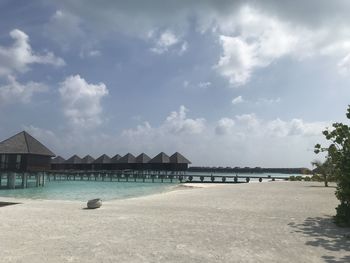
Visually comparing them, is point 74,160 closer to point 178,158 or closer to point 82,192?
point 178,158

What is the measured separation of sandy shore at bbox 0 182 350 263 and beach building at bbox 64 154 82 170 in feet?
204

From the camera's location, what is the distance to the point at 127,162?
68.5 meters

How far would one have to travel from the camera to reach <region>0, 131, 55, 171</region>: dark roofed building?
139 ft

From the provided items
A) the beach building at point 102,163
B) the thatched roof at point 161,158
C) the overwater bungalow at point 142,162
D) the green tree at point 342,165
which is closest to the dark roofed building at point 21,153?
the thatched roof at point 161,158

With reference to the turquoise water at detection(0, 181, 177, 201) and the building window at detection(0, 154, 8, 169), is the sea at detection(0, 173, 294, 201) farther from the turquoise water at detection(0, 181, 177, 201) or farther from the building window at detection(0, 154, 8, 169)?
the building window at detection(0, 154, 8, 169)

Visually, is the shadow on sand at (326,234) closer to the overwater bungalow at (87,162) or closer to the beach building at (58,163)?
the overwater bungalow at (87,162)

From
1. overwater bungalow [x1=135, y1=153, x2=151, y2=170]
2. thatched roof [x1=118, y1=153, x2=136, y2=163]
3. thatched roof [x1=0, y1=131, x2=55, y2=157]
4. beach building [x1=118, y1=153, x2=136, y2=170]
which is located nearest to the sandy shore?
thatched roof [x1=0, y1=131, x2=55, y2=157]

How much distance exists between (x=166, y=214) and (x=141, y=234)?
12.7ft

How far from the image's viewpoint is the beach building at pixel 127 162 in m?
68.5

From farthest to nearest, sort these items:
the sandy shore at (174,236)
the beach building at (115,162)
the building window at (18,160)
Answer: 1. the beach building at (115,162)
2. the building window at (18,160)
3. the sandy shore at (174,236)

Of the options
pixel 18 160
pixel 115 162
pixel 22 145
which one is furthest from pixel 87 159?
pixel 22 145

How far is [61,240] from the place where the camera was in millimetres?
9328

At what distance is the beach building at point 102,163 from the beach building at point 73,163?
3389mm

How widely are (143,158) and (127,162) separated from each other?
3.74 metres
